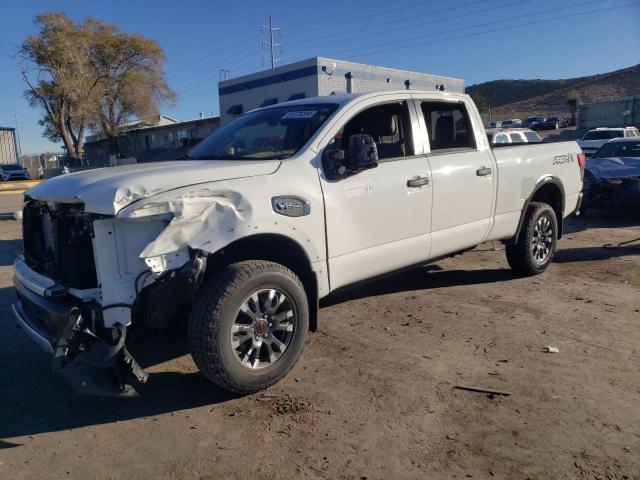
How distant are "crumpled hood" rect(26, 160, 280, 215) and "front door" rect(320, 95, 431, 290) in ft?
2.22

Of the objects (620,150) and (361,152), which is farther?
(620,150)

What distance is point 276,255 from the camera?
3.94 meters

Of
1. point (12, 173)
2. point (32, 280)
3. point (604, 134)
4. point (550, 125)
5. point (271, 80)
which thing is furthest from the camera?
point (550, 125)

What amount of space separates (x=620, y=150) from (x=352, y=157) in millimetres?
9438

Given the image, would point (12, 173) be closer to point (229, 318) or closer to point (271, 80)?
point (271, 80)

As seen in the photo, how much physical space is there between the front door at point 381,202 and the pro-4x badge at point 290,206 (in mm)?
210

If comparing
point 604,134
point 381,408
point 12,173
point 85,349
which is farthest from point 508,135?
point 12,173

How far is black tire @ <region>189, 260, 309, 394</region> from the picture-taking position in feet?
10.8

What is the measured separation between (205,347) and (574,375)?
2551 mm

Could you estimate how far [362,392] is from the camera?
367 centimetres

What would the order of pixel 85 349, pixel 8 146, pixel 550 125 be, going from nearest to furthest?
1. pixel 85 349
2. pixel 8 146
3. pixel 550 125

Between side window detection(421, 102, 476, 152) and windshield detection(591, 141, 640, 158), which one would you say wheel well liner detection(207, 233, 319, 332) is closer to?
side window detection(421, 102, 476, 152)

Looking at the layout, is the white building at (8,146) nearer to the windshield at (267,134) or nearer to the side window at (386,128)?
the windshield at (267,134)

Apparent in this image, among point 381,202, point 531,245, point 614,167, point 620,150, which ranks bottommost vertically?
point 531,245
